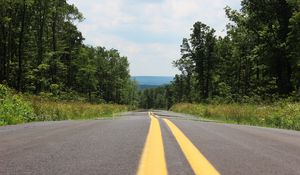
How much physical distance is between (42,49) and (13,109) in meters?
34.4

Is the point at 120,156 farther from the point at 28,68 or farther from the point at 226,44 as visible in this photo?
the point at 226,44

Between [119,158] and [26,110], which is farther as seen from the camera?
[26,110]

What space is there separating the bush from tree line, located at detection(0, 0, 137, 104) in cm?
1159

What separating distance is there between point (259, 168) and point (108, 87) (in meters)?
87.5

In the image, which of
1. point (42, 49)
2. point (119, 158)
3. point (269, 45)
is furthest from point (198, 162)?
point (42, 49)

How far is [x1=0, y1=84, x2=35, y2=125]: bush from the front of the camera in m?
13.6

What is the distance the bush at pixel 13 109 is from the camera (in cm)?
1362

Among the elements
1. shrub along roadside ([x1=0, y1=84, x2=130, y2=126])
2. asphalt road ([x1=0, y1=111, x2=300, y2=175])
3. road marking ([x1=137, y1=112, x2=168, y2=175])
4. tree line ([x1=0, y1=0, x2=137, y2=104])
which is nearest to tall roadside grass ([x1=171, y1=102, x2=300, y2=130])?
shrub along roadside ([x1=0, y1=84, x2=130, y2=126])

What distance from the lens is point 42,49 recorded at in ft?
159

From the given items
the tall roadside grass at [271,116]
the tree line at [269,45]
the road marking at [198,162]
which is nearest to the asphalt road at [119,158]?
the road marking at [198,162]

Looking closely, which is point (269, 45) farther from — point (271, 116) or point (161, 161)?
point (161, 161)

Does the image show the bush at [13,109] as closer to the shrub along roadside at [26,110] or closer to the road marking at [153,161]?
the shrub along roadside at [26,110]

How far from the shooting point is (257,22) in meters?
37.9

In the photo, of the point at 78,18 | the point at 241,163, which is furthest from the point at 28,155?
the point at 78,18
